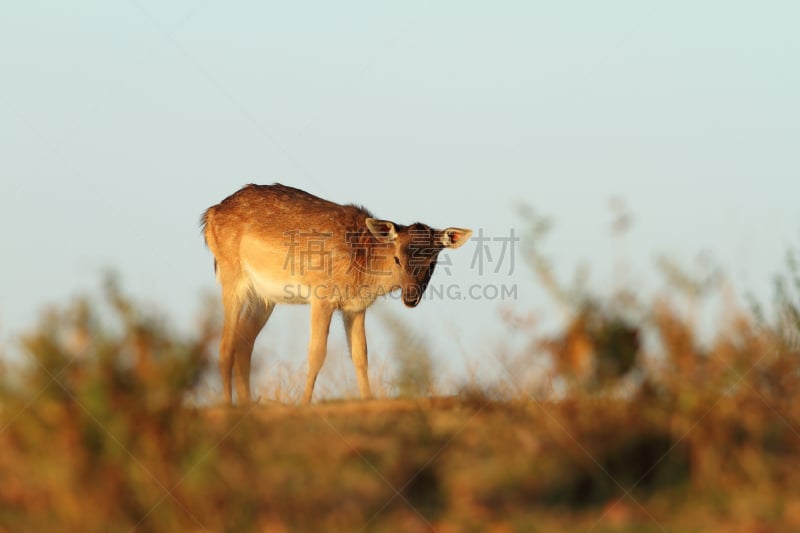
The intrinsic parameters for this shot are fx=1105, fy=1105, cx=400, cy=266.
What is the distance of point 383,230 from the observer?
13.9m

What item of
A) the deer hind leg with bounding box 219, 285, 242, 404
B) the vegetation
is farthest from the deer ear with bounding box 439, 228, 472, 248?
the vegetation

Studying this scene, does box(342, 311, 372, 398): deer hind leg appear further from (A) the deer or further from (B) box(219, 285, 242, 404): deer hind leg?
(B) box(219, 285, 242, 404): deer hind leg

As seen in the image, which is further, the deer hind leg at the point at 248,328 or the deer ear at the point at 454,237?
the deer hind leg at the point at 248,328

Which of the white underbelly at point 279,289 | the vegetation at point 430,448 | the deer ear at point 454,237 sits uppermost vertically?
the deer ear at point 454,237

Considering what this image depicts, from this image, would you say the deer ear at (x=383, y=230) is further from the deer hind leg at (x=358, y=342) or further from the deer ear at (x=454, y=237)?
the deer hind leg at (x=358, y=342)

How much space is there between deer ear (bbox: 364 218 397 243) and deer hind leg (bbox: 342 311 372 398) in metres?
0.98

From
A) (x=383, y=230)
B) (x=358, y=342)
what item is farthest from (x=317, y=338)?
(x=383, y=230)

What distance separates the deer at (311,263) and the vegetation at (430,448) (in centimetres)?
655

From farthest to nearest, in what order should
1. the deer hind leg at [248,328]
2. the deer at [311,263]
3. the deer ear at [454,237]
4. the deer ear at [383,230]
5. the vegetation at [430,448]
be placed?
the deer hind leg at [248,328]
the deer ear at [454,237]
the deer ear at [383,230]
the deer at [311,263]
the vegetation at [430,448]

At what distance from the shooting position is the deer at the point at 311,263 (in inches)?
533

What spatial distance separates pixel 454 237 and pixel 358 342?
1.86 metres

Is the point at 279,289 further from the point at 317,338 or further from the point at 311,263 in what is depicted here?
the point at 317,338

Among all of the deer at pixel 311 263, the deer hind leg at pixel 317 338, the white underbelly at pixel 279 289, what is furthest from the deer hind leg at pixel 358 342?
the white underbelly at pixel 279 289

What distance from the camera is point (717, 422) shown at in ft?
19.2
